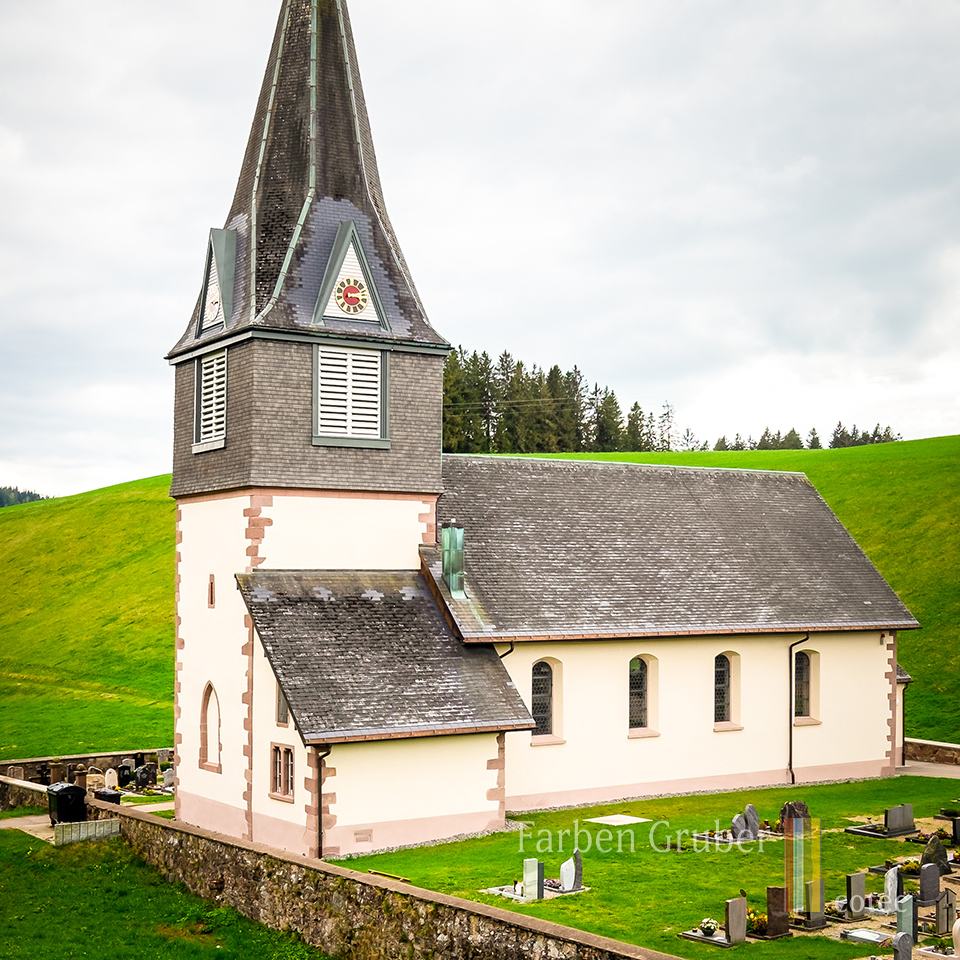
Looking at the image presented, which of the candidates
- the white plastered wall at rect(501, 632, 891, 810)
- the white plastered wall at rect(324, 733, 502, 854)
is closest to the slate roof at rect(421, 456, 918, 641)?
the white plastered wall at rect(501, 632, 891, 810)

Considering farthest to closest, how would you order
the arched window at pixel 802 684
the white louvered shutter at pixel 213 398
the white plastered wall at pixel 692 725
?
1. the arched window at pixel 802 684
2. the white plastered wall at pixel 692 725
3. the white louvered shutter at pixel 213 398

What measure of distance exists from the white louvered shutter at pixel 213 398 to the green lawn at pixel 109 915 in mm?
9530

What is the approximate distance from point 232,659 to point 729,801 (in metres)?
13.0

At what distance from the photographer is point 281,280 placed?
26016 mm

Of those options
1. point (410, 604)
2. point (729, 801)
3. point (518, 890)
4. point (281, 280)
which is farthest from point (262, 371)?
point (729, 801)

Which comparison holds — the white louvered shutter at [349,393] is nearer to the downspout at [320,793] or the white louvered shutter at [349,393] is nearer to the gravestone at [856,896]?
the downspout at [320,793]

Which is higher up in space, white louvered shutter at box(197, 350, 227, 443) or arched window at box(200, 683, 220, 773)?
white louvered shutter at box(197, 350, 227, 443)

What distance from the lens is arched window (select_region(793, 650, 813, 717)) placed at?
3231 centimetres

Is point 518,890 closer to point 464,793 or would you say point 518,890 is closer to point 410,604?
point 464,793

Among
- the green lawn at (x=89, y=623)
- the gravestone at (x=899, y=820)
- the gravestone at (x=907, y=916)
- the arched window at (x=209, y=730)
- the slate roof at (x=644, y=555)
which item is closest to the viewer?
the gravestone at (x=907, y=916)

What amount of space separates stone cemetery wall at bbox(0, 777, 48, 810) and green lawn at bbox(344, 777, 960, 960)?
11.1 meters

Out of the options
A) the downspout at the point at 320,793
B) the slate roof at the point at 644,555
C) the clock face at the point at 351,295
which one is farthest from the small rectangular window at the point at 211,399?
the downspout at the point at 320,793

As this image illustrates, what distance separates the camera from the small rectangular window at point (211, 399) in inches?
1043

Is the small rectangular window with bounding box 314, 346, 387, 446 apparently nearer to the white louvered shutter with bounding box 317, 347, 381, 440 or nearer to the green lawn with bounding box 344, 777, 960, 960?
the white louvered shutter with bounding box 317, 347, 381, 440
